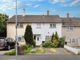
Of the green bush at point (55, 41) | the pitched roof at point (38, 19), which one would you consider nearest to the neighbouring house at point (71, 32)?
the pitched roof at point (38, 19)

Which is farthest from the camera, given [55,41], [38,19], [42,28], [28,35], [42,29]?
[38,19]

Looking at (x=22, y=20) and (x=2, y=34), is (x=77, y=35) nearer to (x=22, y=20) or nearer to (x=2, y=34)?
(x=22, y=20)

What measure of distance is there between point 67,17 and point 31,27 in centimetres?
1554

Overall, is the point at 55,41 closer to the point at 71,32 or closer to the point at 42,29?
the point at 42,29

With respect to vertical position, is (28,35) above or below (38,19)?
below

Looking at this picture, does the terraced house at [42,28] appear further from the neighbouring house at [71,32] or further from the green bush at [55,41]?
the green bush at [55,41]

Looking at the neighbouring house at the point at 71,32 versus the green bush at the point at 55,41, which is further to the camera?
the neighbouring house at the point at 71,32

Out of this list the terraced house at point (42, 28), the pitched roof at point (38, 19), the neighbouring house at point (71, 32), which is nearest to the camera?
the terraced house at point (42, 28)

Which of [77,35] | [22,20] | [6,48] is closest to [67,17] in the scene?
[77,35]

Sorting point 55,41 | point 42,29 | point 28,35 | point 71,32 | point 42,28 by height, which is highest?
point 42,28

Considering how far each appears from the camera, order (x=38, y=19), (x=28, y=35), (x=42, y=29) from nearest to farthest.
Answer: (x=28, y=35) → (x=42, y=29) → (x=38, y=19)

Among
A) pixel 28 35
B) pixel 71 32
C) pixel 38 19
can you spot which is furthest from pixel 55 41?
pixel 71 32

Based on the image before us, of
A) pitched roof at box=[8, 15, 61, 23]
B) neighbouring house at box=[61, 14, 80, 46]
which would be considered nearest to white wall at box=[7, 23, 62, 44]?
pitched roof at box=[8, 15, 61, 23]

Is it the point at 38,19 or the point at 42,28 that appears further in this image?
the point at 38,19
